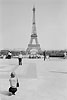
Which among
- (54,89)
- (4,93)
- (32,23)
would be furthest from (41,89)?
(32,23)

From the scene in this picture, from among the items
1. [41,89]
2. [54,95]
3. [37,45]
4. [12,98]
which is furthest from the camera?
[37,45]

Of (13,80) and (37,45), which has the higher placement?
(37,45)

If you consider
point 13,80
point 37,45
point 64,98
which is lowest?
point 64,98

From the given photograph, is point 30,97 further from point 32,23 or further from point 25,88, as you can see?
point 32,23

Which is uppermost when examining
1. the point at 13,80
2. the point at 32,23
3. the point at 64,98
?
the point at 32,23

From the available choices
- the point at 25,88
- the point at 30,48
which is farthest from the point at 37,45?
the point at 25,88

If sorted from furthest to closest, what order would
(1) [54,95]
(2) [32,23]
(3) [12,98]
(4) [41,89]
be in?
(2) [32,23], (4) [41,89], (1) [54,95], (3) [12,98]

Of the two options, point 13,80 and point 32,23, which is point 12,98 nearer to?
point 13,80

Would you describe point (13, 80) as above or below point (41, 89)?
above

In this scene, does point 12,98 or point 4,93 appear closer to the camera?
point 12,98
